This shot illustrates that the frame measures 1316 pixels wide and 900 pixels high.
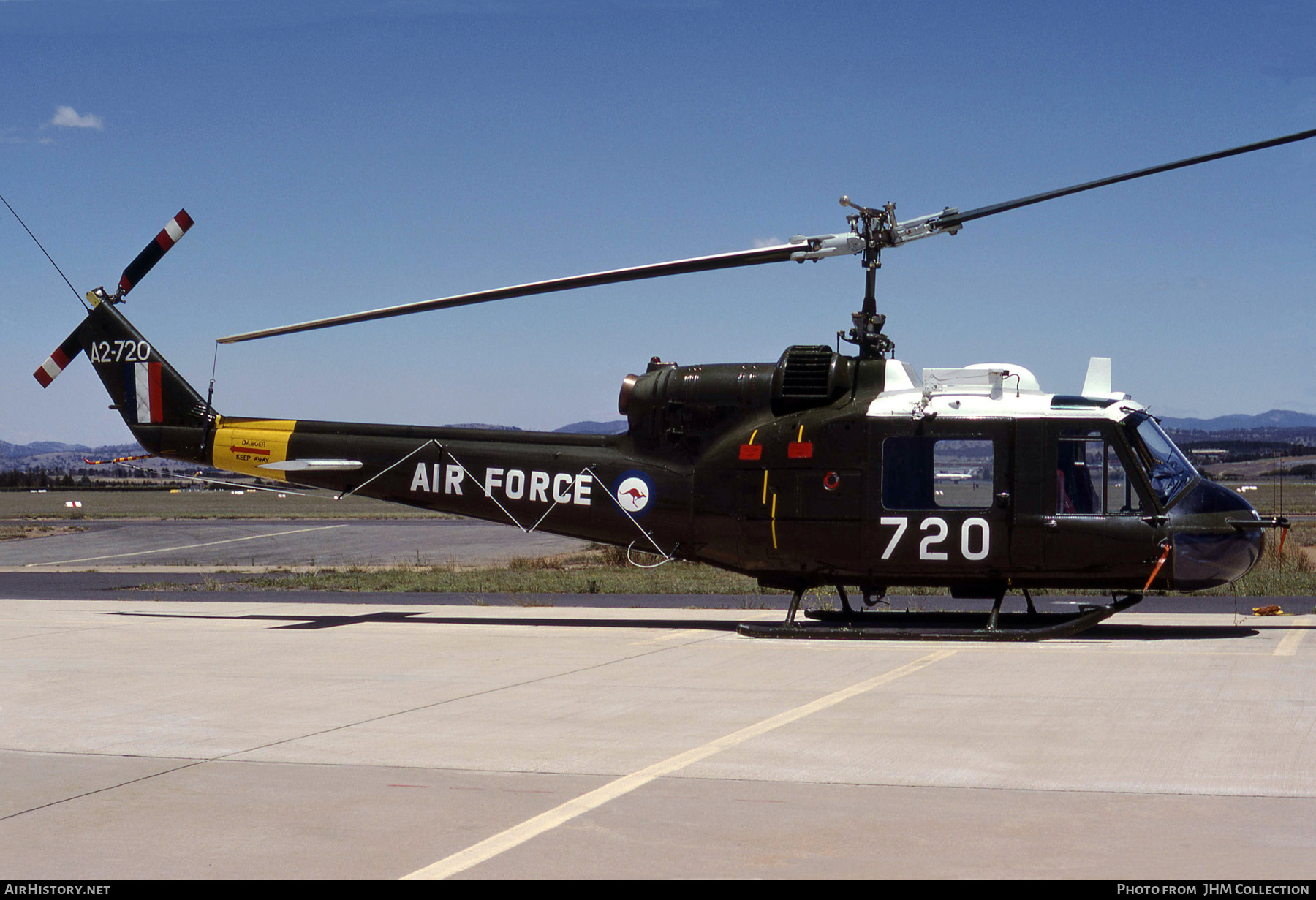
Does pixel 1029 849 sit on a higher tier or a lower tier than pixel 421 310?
lower

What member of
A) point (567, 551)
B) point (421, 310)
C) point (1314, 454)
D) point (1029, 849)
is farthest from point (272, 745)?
point (1314, 454)

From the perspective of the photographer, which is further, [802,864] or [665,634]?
[665,634]

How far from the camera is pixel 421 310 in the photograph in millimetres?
13992

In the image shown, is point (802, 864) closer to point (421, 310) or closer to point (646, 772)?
point (646, 772)

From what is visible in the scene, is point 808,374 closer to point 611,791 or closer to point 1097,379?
point 1097,379

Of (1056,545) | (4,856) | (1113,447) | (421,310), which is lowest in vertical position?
(4,856)

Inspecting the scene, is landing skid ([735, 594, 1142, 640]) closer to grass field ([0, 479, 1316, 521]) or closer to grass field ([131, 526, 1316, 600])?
grass field ([131, 526, 1316, 600])

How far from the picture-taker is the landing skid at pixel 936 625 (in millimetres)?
12922

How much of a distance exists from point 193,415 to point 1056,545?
12.2 m

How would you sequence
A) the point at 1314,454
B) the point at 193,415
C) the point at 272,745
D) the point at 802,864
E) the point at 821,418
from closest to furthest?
1. the point at 802,864
2. the point at 272,745
3. the point at 821,418
4. the point at 193,415
5. the point at 1314,454

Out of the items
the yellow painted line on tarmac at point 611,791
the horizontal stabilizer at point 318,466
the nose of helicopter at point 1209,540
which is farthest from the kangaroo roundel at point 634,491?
the nose of helicopter at point 1209,540

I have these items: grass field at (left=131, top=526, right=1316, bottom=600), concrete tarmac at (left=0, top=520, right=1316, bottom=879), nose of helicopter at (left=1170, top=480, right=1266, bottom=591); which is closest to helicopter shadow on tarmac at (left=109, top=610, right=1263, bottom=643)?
concrete tarmac at (left=0, top=520, right=1316, bottom=879)

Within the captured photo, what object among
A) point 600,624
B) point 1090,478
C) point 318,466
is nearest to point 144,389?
point 318,466

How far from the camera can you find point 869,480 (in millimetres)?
13523
